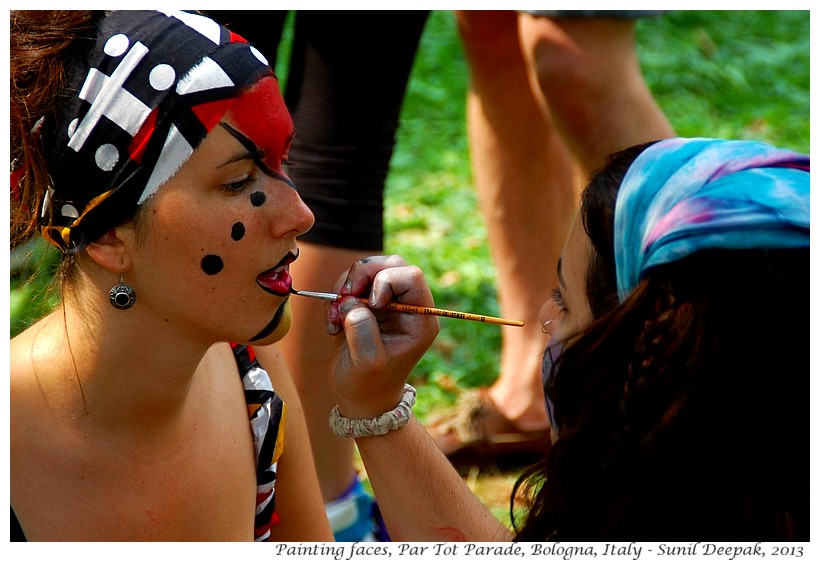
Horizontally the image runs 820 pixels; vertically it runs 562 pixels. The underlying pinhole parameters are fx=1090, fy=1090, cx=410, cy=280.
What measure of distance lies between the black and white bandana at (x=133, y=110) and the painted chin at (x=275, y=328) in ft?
0.96

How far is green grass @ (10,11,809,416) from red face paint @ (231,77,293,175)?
1094mm

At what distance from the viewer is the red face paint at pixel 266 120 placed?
171 centimetres

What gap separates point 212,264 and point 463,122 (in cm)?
366

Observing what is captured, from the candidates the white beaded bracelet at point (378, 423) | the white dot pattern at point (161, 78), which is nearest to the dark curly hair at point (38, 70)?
the white dot pattern at point (161, 78)

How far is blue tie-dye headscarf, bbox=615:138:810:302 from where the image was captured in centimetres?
151

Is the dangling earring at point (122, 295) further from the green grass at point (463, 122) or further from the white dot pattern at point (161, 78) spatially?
the green grass at point (463, 122)

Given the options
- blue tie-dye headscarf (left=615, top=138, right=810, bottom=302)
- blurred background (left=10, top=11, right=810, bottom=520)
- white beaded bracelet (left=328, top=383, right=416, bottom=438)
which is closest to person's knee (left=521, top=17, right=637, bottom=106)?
blurred background (left=10, top=11, right=810, bottom=520)

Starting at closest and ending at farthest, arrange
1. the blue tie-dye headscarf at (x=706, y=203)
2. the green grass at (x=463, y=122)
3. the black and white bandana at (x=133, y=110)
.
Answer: the blue tie-dye headscarf at (x=706, y=203)
the black and white bandana at (x=133, y=110)
the green grass at (x=463, y=122)

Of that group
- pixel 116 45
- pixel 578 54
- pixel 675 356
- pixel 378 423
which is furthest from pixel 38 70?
pixel 578 54
